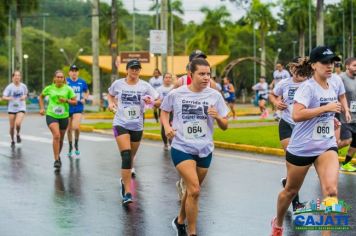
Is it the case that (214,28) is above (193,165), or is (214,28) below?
above

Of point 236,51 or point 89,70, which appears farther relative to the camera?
point 89,70

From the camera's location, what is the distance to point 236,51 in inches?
3625

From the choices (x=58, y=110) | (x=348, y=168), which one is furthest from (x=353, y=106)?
(x=58, y=110)

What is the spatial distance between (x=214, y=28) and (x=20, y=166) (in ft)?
223

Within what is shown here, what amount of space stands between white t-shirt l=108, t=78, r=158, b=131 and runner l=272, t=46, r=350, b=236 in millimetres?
3708

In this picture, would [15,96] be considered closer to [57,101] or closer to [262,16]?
[57,101]

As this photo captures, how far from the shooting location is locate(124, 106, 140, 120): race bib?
10519mm

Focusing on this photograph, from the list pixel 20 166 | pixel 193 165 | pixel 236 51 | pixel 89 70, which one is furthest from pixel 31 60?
pixel 193 165

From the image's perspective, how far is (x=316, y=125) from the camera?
7.08 meters

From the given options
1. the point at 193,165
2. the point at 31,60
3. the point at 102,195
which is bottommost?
the point at 102,195

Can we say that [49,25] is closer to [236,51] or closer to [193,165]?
[236,51]

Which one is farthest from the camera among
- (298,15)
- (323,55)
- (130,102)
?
(298,15)

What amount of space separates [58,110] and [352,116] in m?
5.31

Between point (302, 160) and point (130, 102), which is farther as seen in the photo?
point (130, 102)
